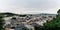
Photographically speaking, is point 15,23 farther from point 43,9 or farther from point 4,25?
point 43,9

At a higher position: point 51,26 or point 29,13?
point 29,13

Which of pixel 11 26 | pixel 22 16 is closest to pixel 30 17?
pixel 22 16

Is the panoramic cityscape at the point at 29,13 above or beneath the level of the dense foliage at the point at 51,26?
above

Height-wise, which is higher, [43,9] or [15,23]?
[43,9]

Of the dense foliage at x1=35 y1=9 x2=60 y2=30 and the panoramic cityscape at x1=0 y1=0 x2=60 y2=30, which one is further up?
the panoramic cityscape at x1=0 y1=0 x2=60 y2=30

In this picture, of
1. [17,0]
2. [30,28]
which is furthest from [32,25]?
[17,0]

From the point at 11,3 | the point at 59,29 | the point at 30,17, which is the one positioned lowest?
the point at 59,29

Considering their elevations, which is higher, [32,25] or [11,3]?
[11,3]

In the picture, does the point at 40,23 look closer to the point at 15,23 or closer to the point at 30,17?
the point at 30,17
